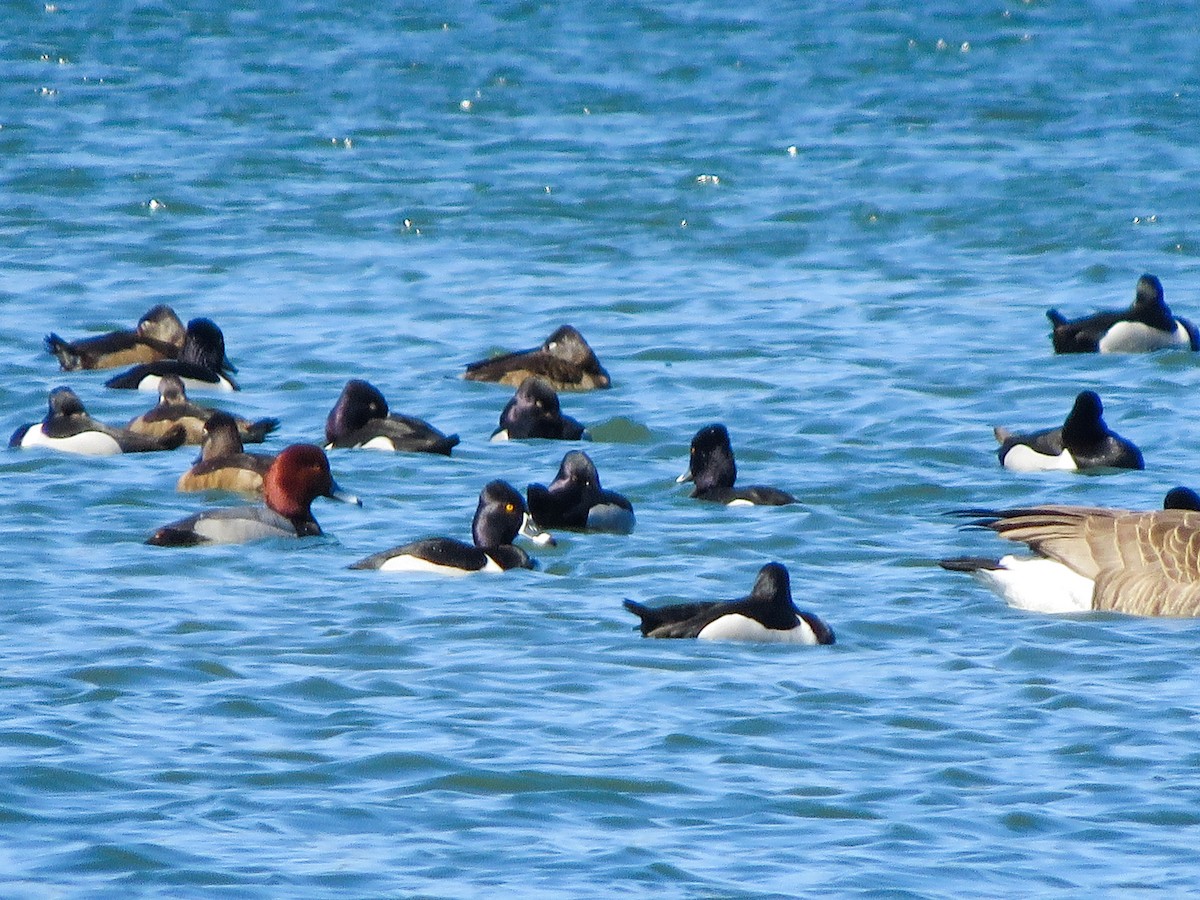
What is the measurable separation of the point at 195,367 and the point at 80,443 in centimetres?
262

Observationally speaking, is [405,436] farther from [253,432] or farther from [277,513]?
[277,513]

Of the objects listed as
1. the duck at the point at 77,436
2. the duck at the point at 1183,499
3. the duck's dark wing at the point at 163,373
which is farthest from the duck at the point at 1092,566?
the duck's dark wing at the point at 163,373

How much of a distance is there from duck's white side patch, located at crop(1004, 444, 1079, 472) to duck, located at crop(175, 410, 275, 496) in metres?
4.90

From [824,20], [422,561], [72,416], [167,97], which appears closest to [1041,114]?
[824,20]

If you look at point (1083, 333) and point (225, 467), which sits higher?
point (1083, 333)

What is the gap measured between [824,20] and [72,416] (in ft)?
93.6

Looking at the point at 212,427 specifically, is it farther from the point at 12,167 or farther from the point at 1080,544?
the point at 12,167

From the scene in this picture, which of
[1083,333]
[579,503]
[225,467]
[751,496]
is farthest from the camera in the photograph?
[1083,333]

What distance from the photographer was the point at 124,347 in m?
19.8

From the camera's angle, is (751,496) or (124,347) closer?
(751,496)

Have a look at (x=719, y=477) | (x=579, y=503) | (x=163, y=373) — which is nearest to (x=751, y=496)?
(x=719, y=477)

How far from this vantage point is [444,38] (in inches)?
1618

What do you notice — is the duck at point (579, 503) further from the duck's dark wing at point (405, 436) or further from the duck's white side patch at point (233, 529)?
the duck's dark wing at point (405, 436)

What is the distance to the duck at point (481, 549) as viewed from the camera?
1281 centimetres
